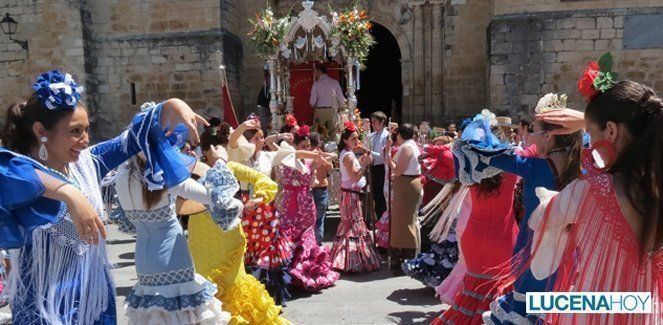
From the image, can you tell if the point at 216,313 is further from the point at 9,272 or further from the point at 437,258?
the point at 437,258

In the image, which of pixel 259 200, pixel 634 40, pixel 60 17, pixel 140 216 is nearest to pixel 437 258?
pixel 259 200

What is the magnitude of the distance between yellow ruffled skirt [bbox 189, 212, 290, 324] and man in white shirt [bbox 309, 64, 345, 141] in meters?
6.49

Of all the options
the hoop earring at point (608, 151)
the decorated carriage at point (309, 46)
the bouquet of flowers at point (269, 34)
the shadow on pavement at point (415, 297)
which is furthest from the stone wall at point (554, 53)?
the hoop earring at point (608, 151)

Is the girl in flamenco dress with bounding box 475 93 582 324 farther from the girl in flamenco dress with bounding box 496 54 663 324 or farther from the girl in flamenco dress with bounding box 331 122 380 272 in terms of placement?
the girl in flamenco dress with bounding box 331 122 380 272

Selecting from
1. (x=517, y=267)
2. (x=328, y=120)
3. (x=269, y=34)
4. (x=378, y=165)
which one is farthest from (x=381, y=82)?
(x=517, y=267)

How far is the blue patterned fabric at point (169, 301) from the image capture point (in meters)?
2.95

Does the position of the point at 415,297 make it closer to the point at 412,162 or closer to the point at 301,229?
the point at 301,229

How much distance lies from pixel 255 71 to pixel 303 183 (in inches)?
388

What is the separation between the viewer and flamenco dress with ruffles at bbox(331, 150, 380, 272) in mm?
6371

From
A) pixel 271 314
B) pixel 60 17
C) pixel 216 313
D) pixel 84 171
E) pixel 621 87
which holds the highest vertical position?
pixel 60 17

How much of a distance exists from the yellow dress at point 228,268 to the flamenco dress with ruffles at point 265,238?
100 centimetres

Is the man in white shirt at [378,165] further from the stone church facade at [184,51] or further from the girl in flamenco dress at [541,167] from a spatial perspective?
the stone church facade at [184,51]

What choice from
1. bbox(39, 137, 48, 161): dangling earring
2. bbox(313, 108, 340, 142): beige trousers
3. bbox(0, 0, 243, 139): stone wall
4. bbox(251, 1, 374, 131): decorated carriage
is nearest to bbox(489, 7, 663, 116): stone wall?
bbox(251, 1, 374, 131): decorated carriage

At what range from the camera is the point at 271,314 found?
386cm
